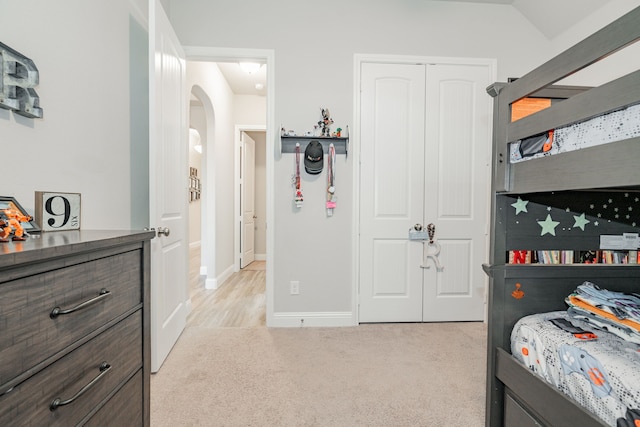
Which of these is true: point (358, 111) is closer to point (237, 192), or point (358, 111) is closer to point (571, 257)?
point (571, 257)

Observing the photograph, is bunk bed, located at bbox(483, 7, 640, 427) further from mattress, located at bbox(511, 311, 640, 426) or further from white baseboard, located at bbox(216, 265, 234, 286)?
white baseboard, located at bbox(216, 265, 234, 286)

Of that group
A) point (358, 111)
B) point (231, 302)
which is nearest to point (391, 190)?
point (358, 111)

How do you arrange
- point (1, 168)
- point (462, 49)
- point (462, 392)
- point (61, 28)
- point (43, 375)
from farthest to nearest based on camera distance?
point (462, 49), point (462, 392), point (61, 28), point (1, 168), point (43, 375)

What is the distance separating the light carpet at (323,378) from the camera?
1583mm

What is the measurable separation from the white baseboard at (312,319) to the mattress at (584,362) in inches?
63.1

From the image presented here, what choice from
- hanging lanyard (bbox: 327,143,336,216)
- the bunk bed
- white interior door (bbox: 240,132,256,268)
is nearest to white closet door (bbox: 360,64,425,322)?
hanging lanyard (bbox: 327,143,336,216)

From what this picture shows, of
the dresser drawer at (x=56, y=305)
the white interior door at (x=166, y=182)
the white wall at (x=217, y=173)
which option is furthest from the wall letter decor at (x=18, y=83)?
the white wall at (x=217, y=173)

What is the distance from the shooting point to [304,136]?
8.59 ft

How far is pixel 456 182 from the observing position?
2.81 meters

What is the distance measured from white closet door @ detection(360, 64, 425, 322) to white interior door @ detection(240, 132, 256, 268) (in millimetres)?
2881

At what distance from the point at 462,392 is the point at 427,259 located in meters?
1.20

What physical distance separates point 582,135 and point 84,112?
6.84ft

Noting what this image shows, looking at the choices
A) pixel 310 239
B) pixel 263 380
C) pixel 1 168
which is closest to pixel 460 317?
pixel 310 239

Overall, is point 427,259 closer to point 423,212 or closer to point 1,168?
point 423,212
